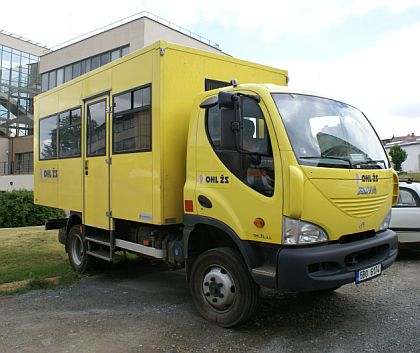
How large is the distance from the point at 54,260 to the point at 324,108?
20.4ft

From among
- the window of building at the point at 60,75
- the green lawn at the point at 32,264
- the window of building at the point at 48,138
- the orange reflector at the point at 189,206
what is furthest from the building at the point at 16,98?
the orange reflector at the point at 189,206

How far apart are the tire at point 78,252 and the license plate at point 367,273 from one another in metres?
4.59

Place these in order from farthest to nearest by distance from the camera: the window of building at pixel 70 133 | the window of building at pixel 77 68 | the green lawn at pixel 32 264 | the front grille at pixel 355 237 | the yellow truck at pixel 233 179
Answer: the window of building at pixel 77 68, the window of building at pixel 70 133, the green lawn at pixel 32 264, the front grille at pixel 355 237, the yellow truck at pixel 233 179

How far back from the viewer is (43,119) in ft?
27.9

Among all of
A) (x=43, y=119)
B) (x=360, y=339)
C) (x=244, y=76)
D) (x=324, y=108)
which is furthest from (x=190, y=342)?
(x=43, y=119)

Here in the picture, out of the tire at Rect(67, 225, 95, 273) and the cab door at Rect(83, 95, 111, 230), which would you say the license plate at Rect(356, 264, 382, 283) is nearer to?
the cab door at Rect(83, 95, 111, 230)

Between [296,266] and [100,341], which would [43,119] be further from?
[296,266]

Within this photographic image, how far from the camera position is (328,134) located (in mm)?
4453

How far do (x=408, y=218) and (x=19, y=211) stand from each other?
1412cm

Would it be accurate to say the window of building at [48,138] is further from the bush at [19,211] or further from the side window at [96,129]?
the bush at [19,211]

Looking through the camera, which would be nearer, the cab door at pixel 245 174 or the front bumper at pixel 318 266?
the front bumper at pixel 318 266

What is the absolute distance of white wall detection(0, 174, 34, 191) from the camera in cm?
3103

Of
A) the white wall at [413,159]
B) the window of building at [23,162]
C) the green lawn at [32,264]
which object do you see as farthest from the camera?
the white wall at [413,159]

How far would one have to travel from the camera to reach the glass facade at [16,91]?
3825 centimetres
